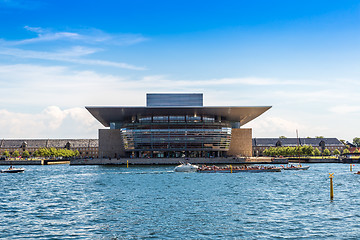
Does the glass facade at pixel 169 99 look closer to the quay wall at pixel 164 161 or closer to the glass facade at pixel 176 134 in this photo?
the glass facade at pixel 176 134

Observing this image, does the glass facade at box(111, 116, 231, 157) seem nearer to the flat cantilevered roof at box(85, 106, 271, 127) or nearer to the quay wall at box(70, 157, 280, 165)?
the flat cantilevered roof at box(85, 106, 271, 127)

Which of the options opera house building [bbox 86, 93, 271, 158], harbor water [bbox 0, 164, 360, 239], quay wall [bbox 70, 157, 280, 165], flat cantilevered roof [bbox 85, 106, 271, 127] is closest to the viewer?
harbor water [bbox 0, 164, 360, 239]

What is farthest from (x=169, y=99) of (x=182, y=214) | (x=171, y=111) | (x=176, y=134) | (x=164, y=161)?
(x=182, y=214)

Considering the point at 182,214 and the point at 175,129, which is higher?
the point at 175,129

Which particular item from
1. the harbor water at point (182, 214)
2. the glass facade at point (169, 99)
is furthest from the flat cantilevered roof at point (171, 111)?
the harbor water at point (182, 214)

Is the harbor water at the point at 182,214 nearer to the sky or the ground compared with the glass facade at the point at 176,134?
nearer to the ground

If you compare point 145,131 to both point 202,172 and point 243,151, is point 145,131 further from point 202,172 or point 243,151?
point 202,172

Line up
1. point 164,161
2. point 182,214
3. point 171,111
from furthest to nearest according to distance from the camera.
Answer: point 171,111 → point 164,161 → point 182,214

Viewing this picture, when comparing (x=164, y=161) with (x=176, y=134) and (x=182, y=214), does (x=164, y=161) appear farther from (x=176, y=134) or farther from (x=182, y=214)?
(x=182, y=214)

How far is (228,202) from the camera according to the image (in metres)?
33.1

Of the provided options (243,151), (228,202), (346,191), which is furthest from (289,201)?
(243,151)

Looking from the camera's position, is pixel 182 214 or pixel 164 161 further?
pixel 164 161

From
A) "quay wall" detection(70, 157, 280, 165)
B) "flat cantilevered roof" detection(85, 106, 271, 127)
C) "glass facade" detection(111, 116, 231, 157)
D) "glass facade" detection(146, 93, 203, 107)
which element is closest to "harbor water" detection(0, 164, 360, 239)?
"flat cantilevered roof" detection(85, 106, 271, 127)

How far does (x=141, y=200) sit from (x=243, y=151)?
3857 inches
